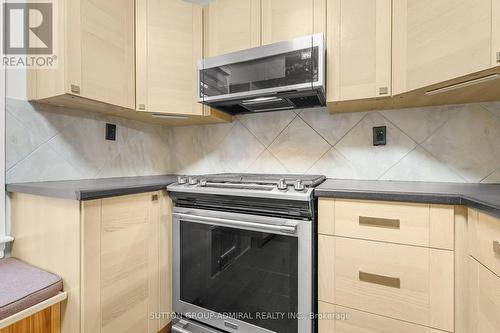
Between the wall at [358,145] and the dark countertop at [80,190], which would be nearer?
the dark countertop at [80,190]

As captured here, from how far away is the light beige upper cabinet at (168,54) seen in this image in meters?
1.51

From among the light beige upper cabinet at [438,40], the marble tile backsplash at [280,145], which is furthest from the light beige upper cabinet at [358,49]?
the marble tile backsplash at [280,145]

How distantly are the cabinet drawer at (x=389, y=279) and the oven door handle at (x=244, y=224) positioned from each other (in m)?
0.15

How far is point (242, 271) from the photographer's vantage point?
1284 mm

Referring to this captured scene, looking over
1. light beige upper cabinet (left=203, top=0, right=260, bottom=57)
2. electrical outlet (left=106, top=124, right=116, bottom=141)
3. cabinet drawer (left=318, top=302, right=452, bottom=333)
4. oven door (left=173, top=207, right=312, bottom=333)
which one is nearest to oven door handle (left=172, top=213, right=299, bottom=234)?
oven door (left=173, top=207, right=312, bottom=333)

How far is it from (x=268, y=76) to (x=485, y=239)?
1.12 metres

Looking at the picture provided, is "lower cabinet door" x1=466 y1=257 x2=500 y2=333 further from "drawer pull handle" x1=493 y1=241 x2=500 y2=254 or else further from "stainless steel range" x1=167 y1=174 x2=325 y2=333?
"stainless steel range" x1=167 y1=174 x2=325 y2=333

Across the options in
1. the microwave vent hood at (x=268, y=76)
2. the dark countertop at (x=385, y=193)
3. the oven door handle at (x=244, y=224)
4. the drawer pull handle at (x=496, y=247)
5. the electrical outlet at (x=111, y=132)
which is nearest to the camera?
the drawer pull handle at (x=496, y=247)

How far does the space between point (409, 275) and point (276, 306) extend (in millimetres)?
601

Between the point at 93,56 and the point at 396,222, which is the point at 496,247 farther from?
the point at 93,56

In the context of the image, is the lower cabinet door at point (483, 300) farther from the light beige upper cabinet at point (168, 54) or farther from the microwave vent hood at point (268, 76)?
the light beige upper cabinet at point (168, 54)

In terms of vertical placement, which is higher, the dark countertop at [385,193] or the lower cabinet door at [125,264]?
the dark countertop at [385,193]

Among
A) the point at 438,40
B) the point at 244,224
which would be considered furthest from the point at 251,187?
the point at 438,40

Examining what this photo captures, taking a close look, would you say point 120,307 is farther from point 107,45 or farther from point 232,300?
point 107,45
